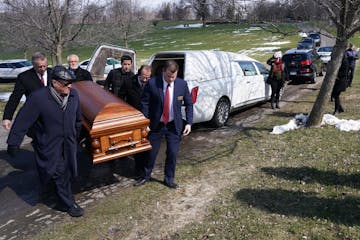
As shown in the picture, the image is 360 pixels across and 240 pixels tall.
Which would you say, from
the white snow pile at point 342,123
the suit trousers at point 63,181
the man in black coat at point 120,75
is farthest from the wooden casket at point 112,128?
the white snow pile at point 342,123

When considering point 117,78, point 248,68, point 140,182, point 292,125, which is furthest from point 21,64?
point 140,182

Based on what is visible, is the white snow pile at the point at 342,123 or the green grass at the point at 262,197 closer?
the green grass at the point at 262,197

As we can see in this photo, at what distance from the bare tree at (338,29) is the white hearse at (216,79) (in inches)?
76.0

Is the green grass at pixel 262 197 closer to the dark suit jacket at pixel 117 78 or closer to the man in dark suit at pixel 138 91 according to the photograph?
the man in dark suit at pixel 138 91

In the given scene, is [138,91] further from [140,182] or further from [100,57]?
[100,57]

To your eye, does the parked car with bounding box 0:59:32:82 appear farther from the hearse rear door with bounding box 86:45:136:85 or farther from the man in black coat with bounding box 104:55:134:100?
the man in black coat with bounding box 104:55:134:100

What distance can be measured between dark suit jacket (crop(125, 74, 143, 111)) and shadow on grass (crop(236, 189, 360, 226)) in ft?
6.92

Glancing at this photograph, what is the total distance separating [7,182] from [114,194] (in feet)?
6.05

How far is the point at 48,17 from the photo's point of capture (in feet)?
35.7

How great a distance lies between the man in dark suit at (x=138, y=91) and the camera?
5512 mm

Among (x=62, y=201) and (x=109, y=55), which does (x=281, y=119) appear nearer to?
(x=109, y=55)

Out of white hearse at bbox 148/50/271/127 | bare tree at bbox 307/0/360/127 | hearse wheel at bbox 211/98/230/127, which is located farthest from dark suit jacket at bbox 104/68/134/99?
bare tree at bbox 307/0/360/127

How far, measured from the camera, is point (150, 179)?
536 centimetres

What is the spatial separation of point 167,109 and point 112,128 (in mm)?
786
